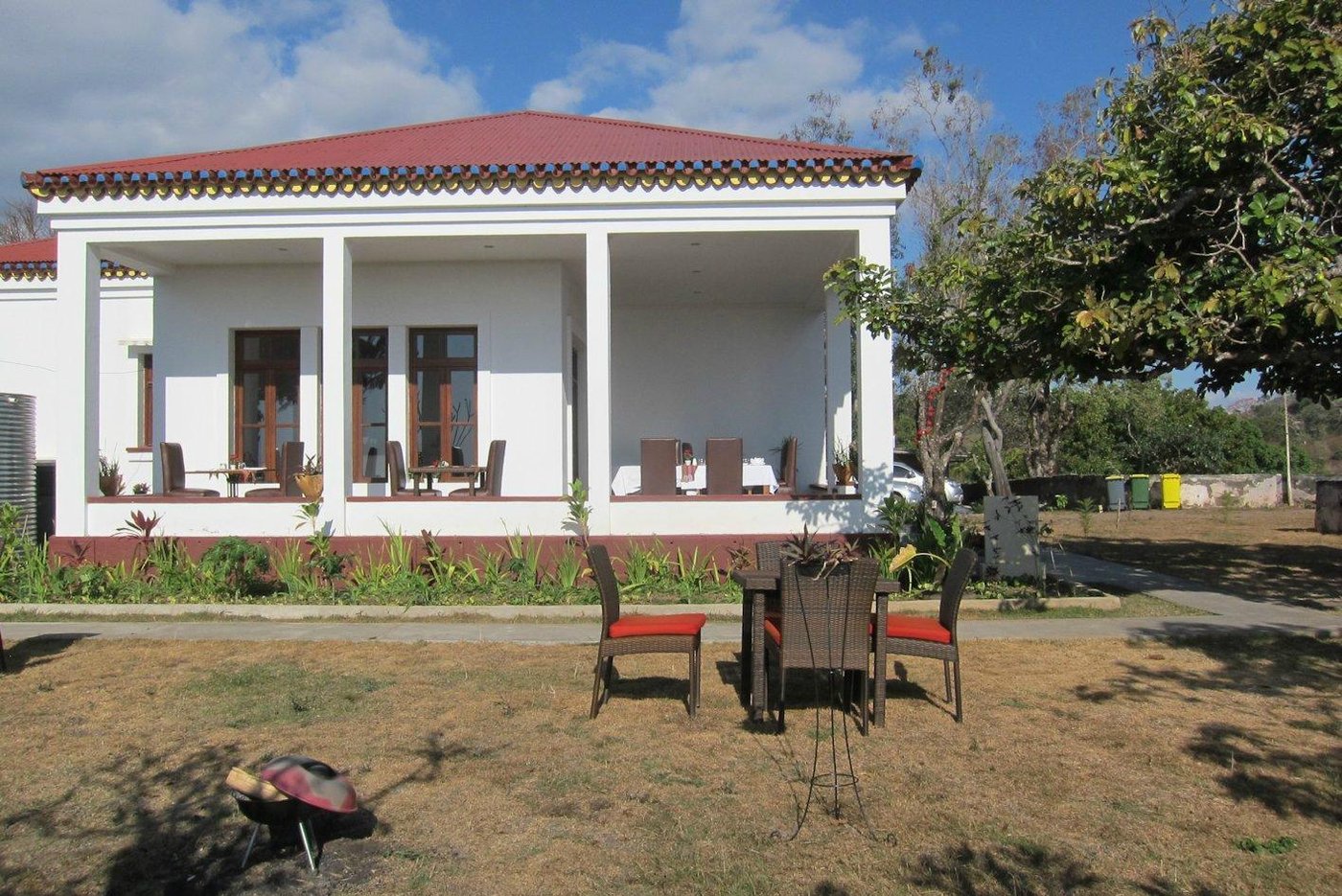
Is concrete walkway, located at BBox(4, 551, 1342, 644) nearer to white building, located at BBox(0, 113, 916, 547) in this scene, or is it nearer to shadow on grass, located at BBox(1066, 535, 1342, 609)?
shadow on grass, located at BBox(1066, 535, 1342, 609)

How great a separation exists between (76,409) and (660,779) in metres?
9.49

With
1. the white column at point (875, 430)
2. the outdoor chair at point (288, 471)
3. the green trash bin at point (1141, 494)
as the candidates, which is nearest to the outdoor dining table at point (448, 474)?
the outdoor chair at point (288, 471)

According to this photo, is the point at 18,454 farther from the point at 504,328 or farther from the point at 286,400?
the point at 504,328

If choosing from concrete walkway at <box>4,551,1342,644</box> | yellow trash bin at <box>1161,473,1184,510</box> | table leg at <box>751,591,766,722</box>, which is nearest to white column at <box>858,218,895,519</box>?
concrete walkway at <box>4,551,1342,644</box>

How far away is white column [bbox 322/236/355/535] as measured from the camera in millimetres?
11234

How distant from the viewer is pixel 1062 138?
76.1 feet

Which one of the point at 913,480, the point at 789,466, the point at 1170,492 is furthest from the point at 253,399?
the point at 1170,492

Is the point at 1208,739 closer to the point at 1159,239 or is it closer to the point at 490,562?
the point at 1159,239

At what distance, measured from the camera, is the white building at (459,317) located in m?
11.3

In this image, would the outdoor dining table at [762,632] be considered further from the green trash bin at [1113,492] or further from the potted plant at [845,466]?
the green trash bin at [1113,492]

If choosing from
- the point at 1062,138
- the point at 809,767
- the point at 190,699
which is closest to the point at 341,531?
the point at 190,699

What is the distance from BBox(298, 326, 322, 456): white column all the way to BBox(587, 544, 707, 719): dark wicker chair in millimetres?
8636

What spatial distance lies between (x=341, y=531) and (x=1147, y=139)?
29.4ft

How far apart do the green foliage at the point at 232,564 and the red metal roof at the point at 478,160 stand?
4105mm
